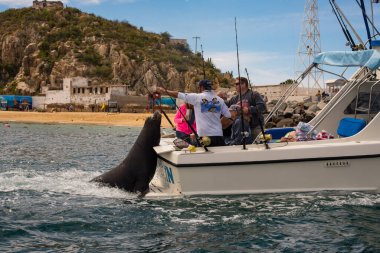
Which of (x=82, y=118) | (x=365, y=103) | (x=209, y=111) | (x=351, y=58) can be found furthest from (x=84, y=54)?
(x=351, y=58)

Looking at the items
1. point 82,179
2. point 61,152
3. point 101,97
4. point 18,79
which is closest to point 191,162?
point 82,179

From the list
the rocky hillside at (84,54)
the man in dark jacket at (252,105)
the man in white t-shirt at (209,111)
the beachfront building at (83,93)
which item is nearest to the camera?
the man in white t-shirt at (209,111)

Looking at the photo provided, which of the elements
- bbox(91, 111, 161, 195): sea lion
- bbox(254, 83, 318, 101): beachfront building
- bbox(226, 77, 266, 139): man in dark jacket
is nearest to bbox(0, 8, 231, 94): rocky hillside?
bbox(254, 83, 318, 101): beachfront building

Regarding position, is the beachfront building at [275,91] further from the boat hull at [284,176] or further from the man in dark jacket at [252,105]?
the boat hull at [284,176]

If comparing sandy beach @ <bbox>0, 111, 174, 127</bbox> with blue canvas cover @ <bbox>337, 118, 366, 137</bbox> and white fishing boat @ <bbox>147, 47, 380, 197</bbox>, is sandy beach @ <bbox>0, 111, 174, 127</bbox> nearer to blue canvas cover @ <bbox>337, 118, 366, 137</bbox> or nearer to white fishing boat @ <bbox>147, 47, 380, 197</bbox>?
blue canvas cover @ <bbox>337, 118, 366, 137</bbox>

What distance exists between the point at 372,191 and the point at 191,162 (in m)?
3.09

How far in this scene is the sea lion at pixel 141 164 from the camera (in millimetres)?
10453

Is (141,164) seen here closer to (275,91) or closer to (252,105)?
(252,105)

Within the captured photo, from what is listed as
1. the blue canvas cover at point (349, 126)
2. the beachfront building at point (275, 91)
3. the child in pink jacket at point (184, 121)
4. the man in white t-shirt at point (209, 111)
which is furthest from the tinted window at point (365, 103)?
the beachfront building at point (275, 91)

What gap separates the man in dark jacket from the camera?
32.6ft

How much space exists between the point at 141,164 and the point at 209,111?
1.82m

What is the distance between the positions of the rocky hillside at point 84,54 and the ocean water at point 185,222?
77592 mm

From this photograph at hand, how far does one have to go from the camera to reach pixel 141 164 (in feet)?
34.4

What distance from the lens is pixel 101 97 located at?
74.1 meters
